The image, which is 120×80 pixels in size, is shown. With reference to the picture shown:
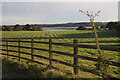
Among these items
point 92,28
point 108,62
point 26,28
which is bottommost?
point 108,62

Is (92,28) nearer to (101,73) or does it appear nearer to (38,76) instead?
(101,73)

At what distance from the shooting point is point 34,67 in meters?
6.12

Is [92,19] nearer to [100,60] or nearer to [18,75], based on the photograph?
[100,60]

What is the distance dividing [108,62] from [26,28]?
139 metres

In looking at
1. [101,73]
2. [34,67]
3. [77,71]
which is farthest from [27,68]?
[101,73]

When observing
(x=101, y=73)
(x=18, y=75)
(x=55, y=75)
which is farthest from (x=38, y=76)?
(x=101, y=73)

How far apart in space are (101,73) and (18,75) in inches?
136

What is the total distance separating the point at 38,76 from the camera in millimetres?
5180

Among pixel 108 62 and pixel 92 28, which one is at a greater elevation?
pixel 92 28

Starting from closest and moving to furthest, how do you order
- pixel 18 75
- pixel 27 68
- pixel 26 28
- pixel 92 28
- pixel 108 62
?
pixel 108 62, pixel 92 28, pixel 18 75, pixel 27 68, pixel 26 28

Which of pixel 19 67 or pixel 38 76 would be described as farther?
pixel 19 67

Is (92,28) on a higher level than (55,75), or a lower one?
higher

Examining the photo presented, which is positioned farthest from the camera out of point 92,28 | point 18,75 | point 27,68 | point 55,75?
point 27,68

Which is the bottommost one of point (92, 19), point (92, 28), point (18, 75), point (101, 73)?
point (18, 75)
